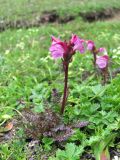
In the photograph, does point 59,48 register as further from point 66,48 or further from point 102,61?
point 102,61

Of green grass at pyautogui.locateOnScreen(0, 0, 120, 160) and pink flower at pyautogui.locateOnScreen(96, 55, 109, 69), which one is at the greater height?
pink flower at pyautogui.locateOnScreen(96, 55, 109, 69)

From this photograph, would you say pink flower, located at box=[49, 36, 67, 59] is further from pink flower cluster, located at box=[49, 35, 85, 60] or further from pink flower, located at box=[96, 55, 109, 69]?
pink flower, located at box=[96, 55, 109, 69]

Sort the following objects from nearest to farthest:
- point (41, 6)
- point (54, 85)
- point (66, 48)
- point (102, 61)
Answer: point (66, 48), point (102, 61), point (54, 85), point (41, 6)

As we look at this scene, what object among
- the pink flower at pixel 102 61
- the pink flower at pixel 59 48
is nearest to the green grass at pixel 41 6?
the pink flower at pixel 102 61

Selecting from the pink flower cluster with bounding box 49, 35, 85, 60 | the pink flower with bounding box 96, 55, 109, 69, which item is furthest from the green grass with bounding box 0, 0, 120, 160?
the pink flower cluster with bounding box 49, 35, 85, 60

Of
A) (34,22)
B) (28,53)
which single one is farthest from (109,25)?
(28,53)

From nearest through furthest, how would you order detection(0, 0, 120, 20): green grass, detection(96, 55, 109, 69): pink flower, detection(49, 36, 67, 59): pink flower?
detection(49, 36, 67, 59): pink flower → detection(96, 55, 109, 69): pink flower → detection(0, 0, 120, 20): green grass

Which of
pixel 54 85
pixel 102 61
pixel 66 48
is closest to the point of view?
pixel 66 48

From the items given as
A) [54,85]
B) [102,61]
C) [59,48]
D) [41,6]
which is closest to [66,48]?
[59,48]

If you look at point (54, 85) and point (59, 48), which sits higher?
point (59, 48)

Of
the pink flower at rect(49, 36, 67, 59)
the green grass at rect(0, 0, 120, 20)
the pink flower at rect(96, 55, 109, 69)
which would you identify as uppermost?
the pink flower at rect(49, 36, 67, 59)

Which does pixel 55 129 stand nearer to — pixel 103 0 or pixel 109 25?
pixel 109 25
